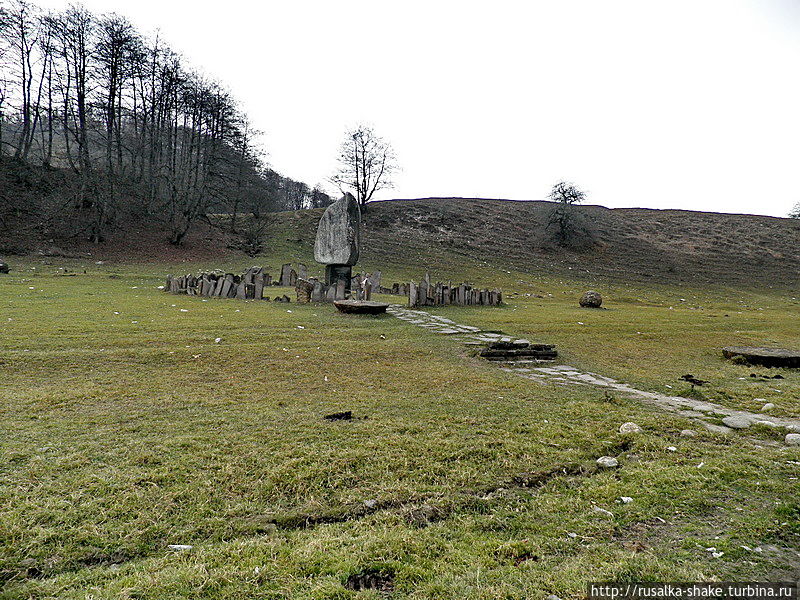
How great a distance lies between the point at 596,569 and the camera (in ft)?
7.37

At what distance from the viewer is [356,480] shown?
3291mm

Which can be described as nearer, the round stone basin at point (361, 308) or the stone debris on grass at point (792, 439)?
the stone debris on grass at point (792, 439)

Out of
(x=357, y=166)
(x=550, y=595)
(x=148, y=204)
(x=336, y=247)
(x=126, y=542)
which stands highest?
(x=357, y=166)

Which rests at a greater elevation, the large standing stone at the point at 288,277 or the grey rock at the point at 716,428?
the large standing stone at the point at 288,277

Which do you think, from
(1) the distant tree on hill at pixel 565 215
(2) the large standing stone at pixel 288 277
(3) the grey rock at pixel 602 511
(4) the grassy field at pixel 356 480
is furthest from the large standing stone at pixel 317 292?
(1) the distant tree on hill at pixel 565 215

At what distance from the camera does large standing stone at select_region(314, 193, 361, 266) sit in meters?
15.8

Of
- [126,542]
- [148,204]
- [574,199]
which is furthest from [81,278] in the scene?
[574,199]

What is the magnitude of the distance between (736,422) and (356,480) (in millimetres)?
4177

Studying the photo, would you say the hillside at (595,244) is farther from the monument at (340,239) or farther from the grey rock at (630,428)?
the grey rock at (630,428)

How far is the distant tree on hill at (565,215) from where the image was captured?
137ft

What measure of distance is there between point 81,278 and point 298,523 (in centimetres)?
1867

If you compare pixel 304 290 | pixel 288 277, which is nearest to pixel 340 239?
pixel 304 290

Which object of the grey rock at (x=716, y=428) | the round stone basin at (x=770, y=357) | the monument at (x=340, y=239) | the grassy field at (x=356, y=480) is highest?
the monument at (x=340, y=239)

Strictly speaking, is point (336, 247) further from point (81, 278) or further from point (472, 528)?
point (472, 528)
